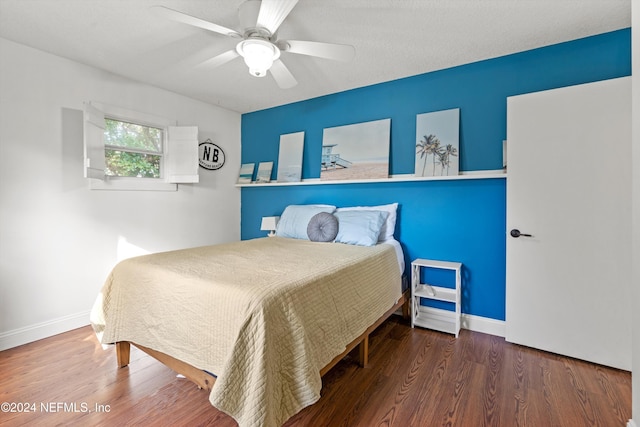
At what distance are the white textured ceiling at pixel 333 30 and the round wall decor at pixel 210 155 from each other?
1.06 metres

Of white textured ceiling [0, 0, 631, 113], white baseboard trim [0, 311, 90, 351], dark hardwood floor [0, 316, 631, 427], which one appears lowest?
dark hardwood floor [0, 316, 631, 427]

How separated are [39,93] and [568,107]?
4.33 metres

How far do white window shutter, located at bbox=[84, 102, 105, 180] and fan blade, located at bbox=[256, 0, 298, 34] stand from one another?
6.60 feet

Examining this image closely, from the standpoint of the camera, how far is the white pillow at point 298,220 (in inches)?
124

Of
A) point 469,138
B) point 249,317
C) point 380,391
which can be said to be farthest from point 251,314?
point 469,138

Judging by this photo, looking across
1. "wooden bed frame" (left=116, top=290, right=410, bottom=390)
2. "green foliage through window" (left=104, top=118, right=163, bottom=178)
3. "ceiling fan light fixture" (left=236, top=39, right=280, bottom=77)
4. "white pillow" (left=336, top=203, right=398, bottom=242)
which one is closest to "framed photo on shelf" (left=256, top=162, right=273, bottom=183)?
"green foliage through window" (left=104, top=118, right=163, bottom=178)

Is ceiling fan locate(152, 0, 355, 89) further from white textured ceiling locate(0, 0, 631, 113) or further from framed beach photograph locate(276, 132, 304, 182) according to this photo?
framed beach photograph locate(276, 132, 304, 182)

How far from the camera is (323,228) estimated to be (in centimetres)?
294

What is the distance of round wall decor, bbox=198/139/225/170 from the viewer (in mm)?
3809

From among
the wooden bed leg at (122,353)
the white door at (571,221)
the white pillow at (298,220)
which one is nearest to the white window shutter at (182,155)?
the white pillow at (298,220)

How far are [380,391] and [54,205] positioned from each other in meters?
3.11

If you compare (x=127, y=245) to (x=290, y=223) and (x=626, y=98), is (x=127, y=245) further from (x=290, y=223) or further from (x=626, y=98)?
(x=626, y=98)

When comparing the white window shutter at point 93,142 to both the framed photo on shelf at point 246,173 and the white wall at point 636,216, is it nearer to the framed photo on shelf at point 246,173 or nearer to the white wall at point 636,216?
the framed photo on shelf at point 246,173

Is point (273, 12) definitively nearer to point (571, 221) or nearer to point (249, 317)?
point (249, 317)
